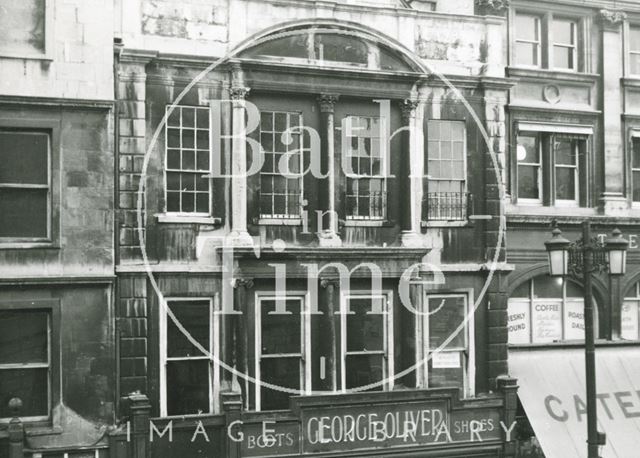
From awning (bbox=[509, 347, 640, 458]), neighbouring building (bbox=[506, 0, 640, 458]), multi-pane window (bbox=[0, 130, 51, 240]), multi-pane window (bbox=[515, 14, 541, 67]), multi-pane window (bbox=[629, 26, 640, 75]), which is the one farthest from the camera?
multi-pane window (bbox=[629, 26, 640, 75])

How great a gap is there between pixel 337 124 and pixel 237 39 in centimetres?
253

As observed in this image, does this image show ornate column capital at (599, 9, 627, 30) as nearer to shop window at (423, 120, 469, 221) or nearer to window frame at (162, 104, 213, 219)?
shop window at (423, 120, 469, 221)

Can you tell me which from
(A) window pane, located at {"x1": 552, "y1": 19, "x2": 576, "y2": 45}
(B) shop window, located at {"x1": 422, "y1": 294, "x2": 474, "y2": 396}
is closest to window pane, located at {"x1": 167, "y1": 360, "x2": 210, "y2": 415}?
(B) shop window, located at {"x1": 422, "y1": 294, "x2": 474, "y2": 396}

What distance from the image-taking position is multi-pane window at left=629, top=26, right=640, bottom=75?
21.3 metres

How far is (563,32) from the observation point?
20938 mm

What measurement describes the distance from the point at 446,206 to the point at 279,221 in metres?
3.55

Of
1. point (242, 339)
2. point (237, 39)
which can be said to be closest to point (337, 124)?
point (237, 39)

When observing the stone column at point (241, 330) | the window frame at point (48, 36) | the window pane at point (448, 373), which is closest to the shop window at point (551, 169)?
the window pane at point (448, 373)

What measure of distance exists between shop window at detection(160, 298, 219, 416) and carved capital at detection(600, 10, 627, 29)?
1128cm

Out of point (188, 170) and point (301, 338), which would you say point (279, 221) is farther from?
point (301, 338)

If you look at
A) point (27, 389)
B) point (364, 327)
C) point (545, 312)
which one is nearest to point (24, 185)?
point (27, 389)

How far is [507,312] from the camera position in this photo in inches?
752

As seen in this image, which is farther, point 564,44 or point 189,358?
point 564,44

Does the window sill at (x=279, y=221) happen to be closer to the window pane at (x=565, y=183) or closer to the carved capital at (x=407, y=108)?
the carved capital at (x=407, y=108)
